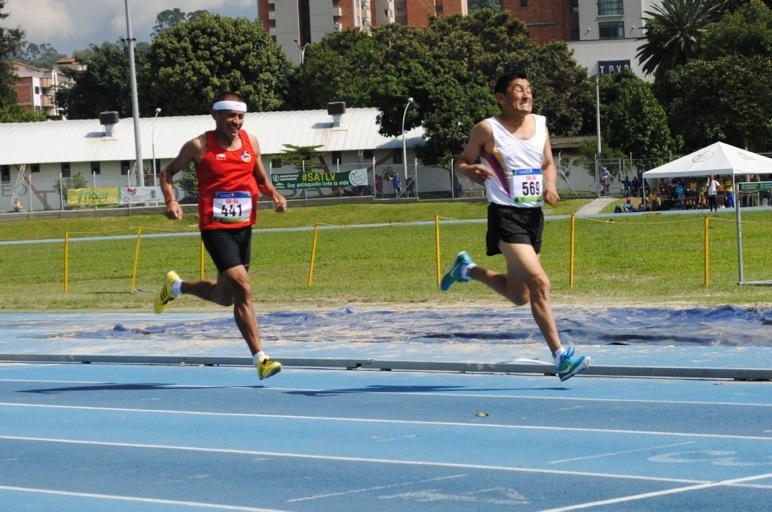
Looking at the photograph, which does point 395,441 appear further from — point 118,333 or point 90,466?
point 118,333

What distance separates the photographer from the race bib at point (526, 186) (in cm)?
895

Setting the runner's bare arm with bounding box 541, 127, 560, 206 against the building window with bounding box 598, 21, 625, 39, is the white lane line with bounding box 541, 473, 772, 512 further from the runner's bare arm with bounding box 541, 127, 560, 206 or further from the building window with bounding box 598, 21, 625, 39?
→ the building window with bounding box 598, 21, 625, 39

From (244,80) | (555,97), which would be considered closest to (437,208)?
(555,97)

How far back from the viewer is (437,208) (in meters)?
56.3

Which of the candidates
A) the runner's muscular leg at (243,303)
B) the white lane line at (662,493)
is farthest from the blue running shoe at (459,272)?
the white lane line at (662,493)

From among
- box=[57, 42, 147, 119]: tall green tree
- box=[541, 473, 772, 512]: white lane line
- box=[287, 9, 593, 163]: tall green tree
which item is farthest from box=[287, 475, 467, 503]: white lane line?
box=[57, 42, 147, 119]: tall green tree

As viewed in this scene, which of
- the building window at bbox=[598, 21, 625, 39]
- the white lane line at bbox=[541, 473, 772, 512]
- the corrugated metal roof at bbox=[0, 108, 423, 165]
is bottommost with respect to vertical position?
the white lane line at bbox=[541, 473, 772, 512]

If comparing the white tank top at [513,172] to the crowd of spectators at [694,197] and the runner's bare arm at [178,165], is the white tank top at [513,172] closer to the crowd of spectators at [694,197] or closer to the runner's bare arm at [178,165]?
the runner's bare arm at [178,165]

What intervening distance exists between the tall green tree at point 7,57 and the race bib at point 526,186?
92152 millimetres

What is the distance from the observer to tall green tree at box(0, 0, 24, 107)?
95688 mm

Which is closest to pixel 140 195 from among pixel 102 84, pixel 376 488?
pixel 376 488

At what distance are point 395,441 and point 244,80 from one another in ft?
285

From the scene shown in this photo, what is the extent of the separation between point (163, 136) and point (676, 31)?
35.1 m

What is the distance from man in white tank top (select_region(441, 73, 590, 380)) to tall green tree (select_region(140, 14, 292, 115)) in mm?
81647
